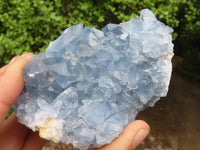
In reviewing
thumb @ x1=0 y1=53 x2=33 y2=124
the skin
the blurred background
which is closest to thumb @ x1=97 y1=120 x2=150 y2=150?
the skin

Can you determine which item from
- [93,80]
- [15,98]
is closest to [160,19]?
[93,80]

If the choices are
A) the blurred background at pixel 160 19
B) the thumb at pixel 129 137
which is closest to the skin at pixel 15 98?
the thumb at pixel 129 137

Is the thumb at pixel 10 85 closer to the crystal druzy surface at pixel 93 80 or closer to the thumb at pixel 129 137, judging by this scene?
the crystal druzy surface at pixel 93 80

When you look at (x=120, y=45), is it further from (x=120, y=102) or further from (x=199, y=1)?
(x=199, y=1)

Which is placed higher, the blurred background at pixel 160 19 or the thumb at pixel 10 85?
the thumb at pixel 10 85

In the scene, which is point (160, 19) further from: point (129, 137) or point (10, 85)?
point (10, 85)
